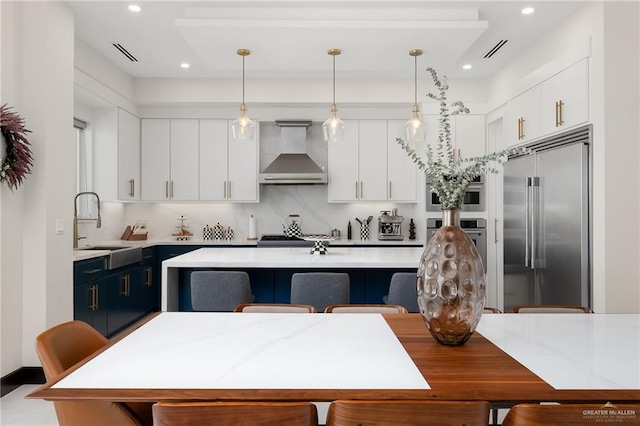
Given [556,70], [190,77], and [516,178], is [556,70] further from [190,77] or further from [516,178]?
[190,77]

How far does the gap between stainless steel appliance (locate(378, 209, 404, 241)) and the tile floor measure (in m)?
4.00

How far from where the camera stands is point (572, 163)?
3371 mm

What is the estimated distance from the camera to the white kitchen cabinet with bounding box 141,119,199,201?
222 inches

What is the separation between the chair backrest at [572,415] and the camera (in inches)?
40.5

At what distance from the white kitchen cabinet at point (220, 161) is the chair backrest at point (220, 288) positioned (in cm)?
270

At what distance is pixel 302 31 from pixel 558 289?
2836 millimetres

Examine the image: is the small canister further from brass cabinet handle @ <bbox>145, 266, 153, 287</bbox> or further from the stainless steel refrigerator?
the stainless steel refrigerator

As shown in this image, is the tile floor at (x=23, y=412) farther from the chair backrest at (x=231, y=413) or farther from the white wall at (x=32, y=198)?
the chair backrest at (x=231, y=413)

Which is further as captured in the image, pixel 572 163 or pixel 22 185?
pixel 572 163

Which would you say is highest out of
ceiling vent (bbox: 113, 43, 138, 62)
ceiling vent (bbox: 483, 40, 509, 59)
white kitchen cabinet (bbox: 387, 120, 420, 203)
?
ceiling vent (bbox: 113, 43, 138, 62)

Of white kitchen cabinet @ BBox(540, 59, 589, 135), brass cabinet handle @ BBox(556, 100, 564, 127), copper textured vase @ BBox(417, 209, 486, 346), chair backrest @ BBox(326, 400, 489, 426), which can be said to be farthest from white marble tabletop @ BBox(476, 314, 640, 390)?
brass cabinet handle @ BBox(556, 100, 564, 127)

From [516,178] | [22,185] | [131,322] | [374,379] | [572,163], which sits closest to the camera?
[374,379]

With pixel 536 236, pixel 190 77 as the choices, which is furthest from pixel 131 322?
pixel 536 236

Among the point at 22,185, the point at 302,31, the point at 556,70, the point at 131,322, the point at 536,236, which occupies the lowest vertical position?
the point at 131,322
